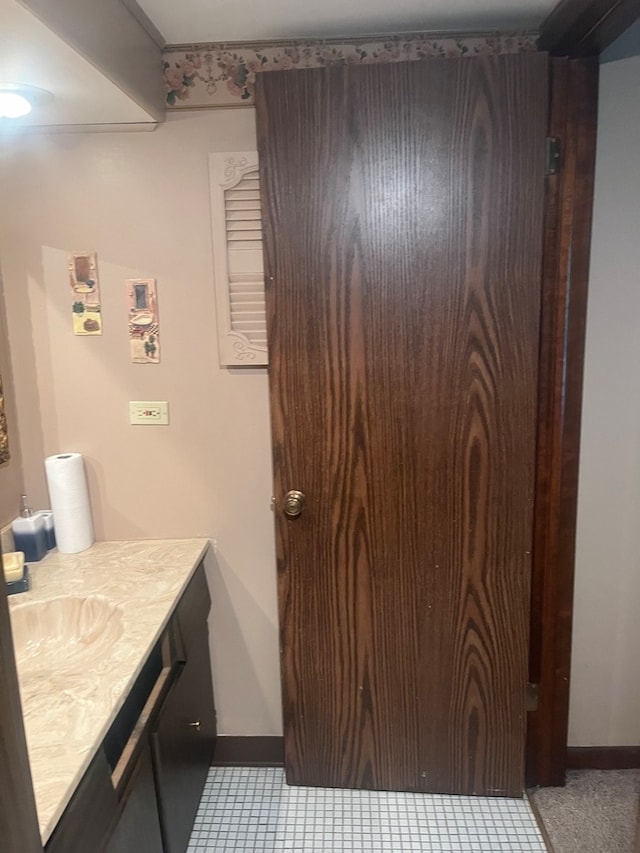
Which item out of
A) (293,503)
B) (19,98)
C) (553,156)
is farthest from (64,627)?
(553,156)

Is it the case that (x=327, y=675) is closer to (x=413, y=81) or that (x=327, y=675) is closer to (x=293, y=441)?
(x=293, y=441)

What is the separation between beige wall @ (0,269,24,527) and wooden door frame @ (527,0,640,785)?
1.49 meters

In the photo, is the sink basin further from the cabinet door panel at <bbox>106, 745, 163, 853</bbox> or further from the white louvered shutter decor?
the white louvered shutter decor

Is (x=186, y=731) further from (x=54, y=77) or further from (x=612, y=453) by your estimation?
(x=54, y=77)

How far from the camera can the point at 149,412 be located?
1831 millimetres

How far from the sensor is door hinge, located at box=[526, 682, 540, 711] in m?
1.86

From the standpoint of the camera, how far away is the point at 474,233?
1.57 m

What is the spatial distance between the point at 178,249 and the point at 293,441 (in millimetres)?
635

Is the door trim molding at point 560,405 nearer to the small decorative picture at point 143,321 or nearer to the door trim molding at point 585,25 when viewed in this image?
the door trim molding at point 585,25

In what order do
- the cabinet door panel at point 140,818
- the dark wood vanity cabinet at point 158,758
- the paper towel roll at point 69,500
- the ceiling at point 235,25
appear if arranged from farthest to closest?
1. the paper towel roll at point 69,500
2. the ceiling at point 235,25
3. the cabinet door panel at point 140,818
4. the dark wood vanity cabinet at point 158,758

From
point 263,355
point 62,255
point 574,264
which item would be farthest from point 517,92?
point 62,255

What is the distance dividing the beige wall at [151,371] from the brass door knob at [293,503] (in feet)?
0.52

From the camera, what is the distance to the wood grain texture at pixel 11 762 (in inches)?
27.3

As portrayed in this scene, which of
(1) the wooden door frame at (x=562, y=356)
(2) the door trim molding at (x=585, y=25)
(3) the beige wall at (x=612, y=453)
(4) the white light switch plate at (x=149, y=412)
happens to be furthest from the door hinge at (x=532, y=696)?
(2) the door trim molding at (x=585, y=25)
